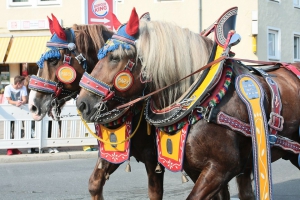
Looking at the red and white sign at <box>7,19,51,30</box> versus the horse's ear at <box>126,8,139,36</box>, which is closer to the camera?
the horse's ear at <box>126,8,139,36</box>

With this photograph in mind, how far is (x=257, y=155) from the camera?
343cm

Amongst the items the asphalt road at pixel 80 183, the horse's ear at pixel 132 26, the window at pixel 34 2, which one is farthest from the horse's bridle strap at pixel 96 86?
the window at pixel 34 2

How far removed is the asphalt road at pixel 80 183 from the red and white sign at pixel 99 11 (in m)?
2.98

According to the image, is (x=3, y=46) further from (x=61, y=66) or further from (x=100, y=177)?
(x=100, y=177)

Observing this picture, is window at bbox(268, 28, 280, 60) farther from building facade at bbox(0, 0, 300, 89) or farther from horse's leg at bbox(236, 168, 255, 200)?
horse's leg at bbox(236, 168, 255, 200)

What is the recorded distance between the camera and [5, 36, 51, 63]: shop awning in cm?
1834

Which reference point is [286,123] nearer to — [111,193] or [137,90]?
[137,90]

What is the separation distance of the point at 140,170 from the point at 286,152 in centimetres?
454

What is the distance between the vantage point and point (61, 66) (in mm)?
4590

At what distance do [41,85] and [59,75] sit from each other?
189 millimetres

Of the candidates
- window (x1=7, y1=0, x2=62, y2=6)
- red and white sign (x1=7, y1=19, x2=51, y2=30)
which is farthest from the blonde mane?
window (x1=7, y1=0, x2=62, y2=6)

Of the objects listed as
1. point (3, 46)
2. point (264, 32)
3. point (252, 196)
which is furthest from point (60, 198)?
point (264, 32)

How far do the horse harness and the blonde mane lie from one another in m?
1.18


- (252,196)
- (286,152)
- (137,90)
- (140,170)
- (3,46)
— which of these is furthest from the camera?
(3,46)
